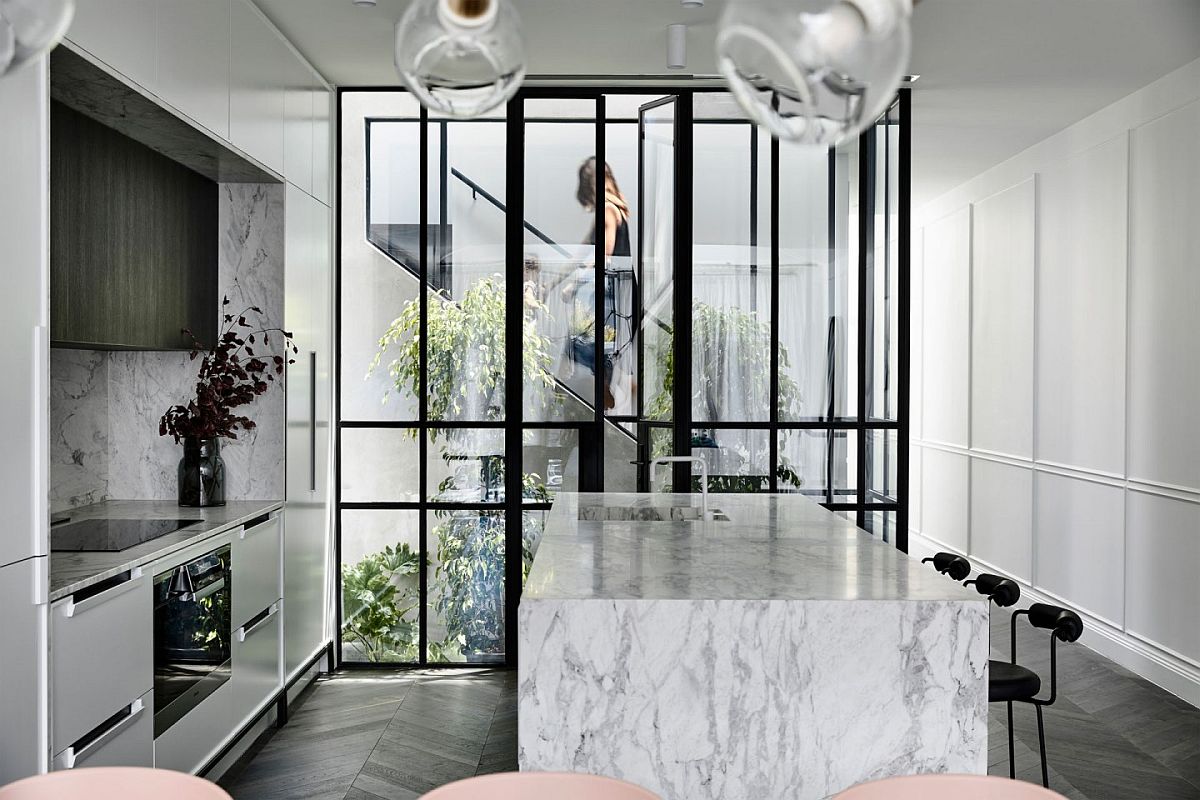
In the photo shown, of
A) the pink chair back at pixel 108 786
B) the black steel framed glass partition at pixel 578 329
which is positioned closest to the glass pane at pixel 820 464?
the black steel framed glass partition at pixel 578 329

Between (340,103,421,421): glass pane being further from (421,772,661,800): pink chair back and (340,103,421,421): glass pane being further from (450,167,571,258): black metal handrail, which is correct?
(421,772,661,800): pink chair back

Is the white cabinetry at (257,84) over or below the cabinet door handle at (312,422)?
over

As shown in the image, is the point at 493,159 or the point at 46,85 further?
the point at 493,159

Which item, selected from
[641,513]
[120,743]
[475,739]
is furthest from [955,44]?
[120,743]

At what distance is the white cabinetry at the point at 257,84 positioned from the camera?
3400 mm

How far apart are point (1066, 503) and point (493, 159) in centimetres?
359

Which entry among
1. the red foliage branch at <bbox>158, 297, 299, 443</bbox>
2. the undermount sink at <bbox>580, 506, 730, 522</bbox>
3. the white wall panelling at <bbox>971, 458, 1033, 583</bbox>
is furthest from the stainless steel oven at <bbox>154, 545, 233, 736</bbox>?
the white wall panelling at <bbox>971, 458, 1033, 583</bbox>

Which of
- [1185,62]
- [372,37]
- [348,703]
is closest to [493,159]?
[372,37]

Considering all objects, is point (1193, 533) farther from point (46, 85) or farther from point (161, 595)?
point (46, 85)

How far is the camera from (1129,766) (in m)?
3.46

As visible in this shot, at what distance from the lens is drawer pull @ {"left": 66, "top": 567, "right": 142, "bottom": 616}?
226cm

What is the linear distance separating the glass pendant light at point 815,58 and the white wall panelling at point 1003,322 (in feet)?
18.1

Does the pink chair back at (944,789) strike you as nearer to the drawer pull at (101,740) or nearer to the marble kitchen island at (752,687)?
the marble kitchen island at (752,687)

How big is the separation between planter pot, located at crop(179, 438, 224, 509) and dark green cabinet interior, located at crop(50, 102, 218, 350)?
39 centimetres
